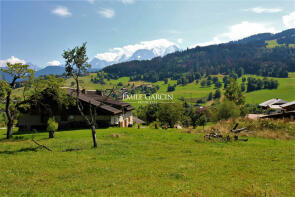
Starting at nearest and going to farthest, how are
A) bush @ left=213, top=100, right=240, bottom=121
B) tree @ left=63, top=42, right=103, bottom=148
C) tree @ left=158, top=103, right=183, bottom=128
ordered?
tree @ left=63, top=42, right=103, bottom=148 → tree @ left=158, top=103, right=183, bottom=128 → bush @ left=213, top=100, right=240, bottom=121

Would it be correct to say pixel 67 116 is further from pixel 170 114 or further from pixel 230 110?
pixel 230 110

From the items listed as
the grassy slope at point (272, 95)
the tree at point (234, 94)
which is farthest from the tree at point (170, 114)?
the grassy slope at point (272, 95)

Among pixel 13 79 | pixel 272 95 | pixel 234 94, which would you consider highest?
pixel 13 79

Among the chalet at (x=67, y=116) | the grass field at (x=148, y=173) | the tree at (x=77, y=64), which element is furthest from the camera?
the chalet at (x=67, y=116)

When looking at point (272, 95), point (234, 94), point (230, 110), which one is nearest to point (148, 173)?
point (230, 110)

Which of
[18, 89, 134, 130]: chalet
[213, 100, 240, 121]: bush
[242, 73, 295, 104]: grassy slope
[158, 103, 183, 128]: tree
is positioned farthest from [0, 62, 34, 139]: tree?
[242, 73, 295, 104]: grassy slope

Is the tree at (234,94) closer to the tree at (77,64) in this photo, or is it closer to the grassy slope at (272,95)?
the tree at (77,64)

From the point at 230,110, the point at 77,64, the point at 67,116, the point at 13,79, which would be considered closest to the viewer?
the point at 77,64

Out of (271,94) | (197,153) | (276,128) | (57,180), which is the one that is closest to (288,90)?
(271,94)

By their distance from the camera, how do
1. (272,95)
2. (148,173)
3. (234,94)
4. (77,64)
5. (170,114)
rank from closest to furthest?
(148,173)
(77,64)
(170,114)
(234,94)
(272,95)

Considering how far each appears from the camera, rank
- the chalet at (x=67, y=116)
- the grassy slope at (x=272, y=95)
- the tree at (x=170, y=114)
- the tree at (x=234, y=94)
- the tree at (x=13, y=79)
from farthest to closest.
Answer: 1. the grassy slope at (x=272, y=95)
2. the tree at (x=234, y=94)
3. the tree at (x=170, y=114)
4. the chalet at (x=67, y=116)
5. the tree at (x=13, y=79)

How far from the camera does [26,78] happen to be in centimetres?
3291

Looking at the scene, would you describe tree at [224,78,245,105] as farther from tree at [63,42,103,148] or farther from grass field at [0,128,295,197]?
tree at [63,42,103,148]

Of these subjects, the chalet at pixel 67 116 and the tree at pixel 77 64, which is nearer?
the tree at pixel 77 64
